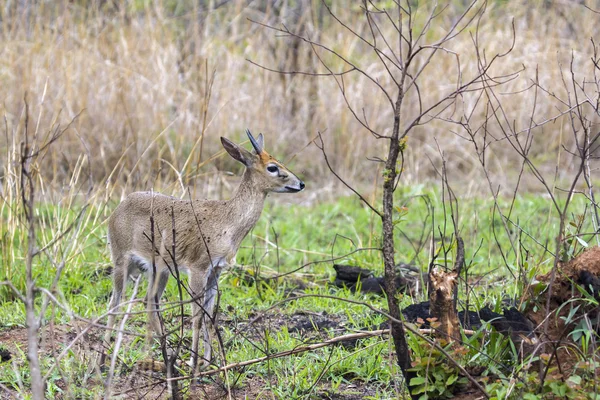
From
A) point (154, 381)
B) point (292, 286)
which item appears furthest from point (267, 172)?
point (292, 286)

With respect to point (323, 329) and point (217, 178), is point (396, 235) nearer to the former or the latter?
point (217, 178)

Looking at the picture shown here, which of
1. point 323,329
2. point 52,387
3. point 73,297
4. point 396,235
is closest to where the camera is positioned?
point 52,387

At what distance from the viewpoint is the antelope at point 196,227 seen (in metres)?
4.35

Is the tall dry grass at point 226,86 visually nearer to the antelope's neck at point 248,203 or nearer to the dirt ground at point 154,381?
the antelope's neck at point 248,203

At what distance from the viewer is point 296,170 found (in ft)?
31.7

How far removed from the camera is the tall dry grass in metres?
A: 8.98

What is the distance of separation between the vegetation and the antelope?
0.92ft

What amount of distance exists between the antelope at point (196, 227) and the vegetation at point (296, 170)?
0.92ft

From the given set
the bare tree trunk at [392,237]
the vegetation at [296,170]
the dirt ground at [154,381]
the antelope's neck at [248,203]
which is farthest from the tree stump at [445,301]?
the antelope's neck at [248,203]

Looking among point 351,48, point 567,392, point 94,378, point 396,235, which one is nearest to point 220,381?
point 94,378

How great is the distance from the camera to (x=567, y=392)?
2.96 m

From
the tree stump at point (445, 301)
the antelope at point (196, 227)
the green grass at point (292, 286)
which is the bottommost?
the green grass at point (292, 286)

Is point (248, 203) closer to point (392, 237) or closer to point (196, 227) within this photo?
point (196, 227)

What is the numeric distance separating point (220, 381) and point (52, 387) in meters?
0.77
